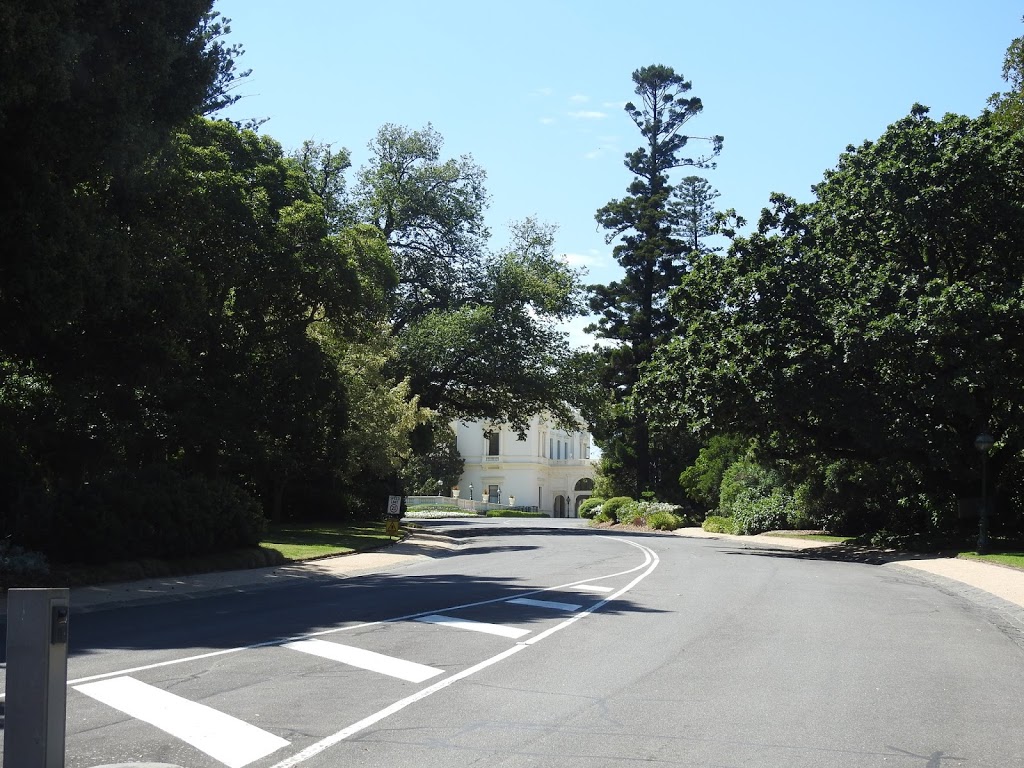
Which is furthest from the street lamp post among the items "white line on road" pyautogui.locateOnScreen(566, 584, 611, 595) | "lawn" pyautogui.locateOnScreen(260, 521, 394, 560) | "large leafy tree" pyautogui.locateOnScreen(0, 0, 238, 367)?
"large leafy tree" pyautogui.locateOnScreen(0, 0, 238, 367)

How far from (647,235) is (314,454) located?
28.6 m

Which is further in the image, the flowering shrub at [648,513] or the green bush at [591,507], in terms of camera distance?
the green bush at [591,507]

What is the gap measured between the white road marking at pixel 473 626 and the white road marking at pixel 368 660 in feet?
6.41

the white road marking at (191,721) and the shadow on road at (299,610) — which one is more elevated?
the white road marking at (191,721)

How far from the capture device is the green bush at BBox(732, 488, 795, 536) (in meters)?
43.9

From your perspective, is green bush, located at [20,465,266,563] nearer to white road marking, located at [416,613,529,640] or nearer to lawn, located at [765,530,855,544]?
white road marking, located at [416,613,529,640]

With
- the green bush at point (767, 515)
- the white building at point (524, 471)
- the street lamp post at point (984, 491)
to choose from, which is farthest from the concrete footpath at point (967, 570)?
the white building at point (524, 471)

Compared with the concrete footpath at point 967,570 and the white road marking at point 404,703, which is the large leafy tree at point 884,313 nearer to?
the concrete footpath at point 967,570

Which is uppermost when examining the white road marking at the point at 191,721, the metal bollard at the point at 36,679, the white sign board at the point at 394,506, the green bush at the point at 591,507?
the metal bollard at the point at 36,679

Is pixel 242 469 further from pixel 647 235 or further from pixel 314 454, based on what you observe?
pixel 647 235

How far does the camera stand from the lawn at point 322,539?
26297 millimetres

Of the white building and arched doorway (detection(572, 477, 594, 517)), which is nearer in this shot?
the white building

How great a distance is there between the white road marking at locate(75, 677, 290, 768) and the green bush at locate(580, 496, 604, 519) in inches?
2291

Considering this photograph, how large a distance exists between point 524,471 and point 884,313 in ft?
249
